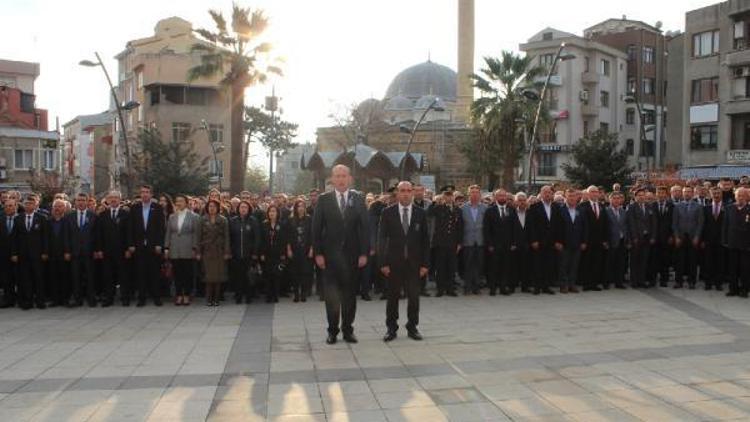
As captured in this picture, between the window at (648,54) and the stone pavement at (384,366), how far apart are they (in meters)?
56.3

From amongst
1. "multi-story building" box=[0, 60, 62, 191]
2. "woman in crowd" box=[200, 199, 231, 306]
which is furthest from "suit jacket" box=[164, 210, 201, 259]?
"multi-story building" box=[0, 60, 62, 191]

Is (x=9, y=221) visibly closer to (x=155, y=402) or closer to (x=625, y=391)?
(x=155, y=402)

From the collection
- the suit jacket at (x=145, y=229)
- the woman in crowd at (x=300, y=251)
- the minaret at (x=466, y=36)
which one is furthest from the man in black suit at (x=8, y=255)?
the minaret at (x=466, y=36)

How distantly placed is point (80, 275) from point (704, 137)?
4142 cm

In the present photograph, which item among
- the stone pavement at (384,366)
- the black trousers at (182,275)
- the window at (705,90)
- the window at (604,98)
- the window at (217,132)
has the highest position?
the window at (604,98)

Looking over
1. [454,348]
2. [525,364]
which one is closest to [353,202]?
[454,348]

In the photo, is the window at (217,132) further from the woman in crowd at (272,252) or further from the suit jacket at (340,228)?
the suit jacket at (340,228)

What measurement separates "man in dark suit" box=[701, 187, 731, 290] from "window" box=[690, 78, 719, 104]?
33.8 meters

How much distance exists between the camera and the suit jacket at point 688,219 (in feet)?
44.2

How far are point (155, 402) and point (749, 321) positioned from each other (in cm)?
812

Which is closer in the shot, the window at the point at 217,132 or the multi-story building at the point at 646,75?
the window at the point at 217,132

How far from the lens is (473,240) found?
1317 centimetres

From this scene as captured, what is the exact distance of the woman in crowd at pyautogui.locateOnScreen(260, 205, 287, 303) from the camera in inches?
494

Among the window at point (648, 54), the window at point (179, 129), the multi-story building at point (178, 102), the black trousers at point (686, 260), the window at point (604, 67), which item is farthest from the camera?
the window at point (648, 54)
